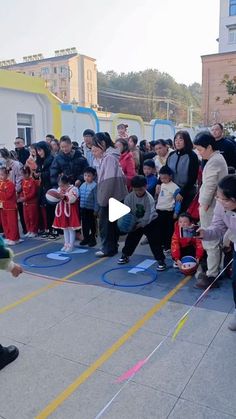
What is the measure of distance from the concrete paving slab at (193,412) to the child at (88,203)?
4.14 metres

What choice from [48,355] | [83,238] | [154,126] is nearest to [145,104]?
[154,126]

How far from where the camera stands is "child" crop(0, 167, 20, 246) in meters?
6.99

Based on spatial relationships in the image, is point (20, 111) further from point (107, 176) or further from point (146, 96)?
point (146, 96)

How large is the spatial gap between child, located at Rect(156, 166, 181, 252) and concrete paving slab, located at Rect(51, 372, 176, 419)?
3157mm

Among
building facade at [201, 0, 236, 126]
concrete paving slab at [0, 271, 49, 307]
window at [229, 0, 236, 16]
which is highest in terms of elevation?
window at [229, 0, 236, 16]

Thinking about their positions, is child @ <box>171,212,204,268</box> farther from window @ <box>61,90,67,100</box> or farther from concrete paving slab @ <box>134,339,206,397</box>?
window @ <box>61,90,67,100</box>

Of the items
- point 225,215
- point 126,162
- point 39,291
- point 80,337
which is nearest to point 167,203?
point 126,162

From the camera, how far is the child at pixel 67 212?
6418 mm

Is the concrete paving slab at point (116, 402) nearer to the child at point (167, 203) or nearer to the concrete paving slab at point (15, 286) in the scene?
A: the concrete paving slab at point (15, 286)

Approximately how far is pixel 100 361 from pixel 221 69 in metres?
39.9

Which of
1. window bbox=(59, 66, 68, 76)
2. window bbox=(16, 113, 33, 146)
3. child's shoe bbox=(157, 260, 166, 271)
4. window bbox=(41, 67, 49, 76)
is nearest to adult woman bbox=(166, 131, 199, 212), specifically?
child's shoe bbox=(157, 260, 166, 271)

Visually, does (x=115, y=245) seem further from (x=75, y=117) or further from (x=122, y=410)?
(x=75, y=117)

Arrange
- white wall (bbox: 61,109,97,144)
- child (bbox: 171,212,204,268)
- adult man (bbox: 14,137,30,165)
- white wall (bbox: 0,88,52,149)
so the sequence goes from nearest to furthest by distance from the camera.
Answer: child (bbox: 171,212,204,268) → adult man (bbox: 14,137,30,165) → white wall (bbox: 0,88,52,149) → white wall (bbox: 61,109,97,144)
